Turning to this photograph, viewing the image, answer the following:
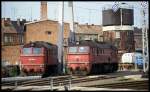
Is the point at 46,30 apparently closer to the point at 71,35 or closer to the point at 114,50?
the point at 71,35

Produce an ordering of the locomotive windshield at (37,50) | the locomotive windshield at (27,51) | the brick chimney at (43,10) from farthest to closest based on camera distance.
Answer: the brick chimney at (43,10)
the locomotive windshield at (27,51)
the locomotive windshield at (37,50)

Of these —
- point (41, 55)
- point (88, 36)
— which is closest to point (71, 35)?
point (41, 55)

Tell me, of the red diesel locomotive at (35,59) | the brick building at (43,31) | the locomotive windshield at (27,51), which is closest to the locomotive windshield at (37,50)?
the red diesel locomotive at (35,59)

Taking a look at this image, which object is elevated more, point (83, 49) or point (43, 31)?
point (43, 31)

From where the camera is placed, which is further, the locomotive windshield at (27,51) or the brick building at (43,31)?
the brick building at (43,31)

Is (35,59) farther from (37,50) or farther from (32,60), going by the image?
(37,50)

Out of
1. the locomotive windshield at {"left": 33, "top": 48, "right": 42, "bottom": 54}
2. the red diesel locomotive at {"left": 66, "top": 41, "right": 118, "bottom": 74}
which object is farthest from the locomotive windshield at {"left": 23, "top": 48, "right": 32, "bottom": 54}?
the red diesel locomotive at {"left": 66, "top": 41, "right": 118, "bottom": 74}

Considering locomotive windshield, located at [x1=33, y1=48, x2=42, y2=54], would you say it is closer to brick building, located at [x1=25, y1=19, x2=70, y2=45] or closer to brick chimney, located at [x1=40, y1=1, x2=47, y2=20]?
brick building, located at [x1=25, y1=19, x2=70, y2=45]

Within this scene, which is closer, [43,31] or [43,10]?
[43,10]

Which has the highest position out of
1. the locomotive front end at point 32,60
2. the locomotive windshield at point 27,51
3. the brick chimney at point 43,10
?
the brick chimney at point 43,10

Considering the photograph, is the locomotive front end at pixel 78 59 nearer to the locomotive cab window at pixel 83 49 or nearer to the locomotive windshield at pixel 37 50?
the locomotive cab window at pixel 83 49

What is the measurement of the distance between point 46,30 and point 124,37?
16.0 meters

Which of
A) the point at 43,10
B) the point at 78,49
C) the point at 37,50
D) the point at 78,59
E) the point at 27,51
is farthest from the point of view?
the point at 43,10

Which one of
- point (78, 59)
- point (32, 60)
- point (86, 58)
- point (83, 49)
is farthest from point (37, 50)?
point (86, 58)
